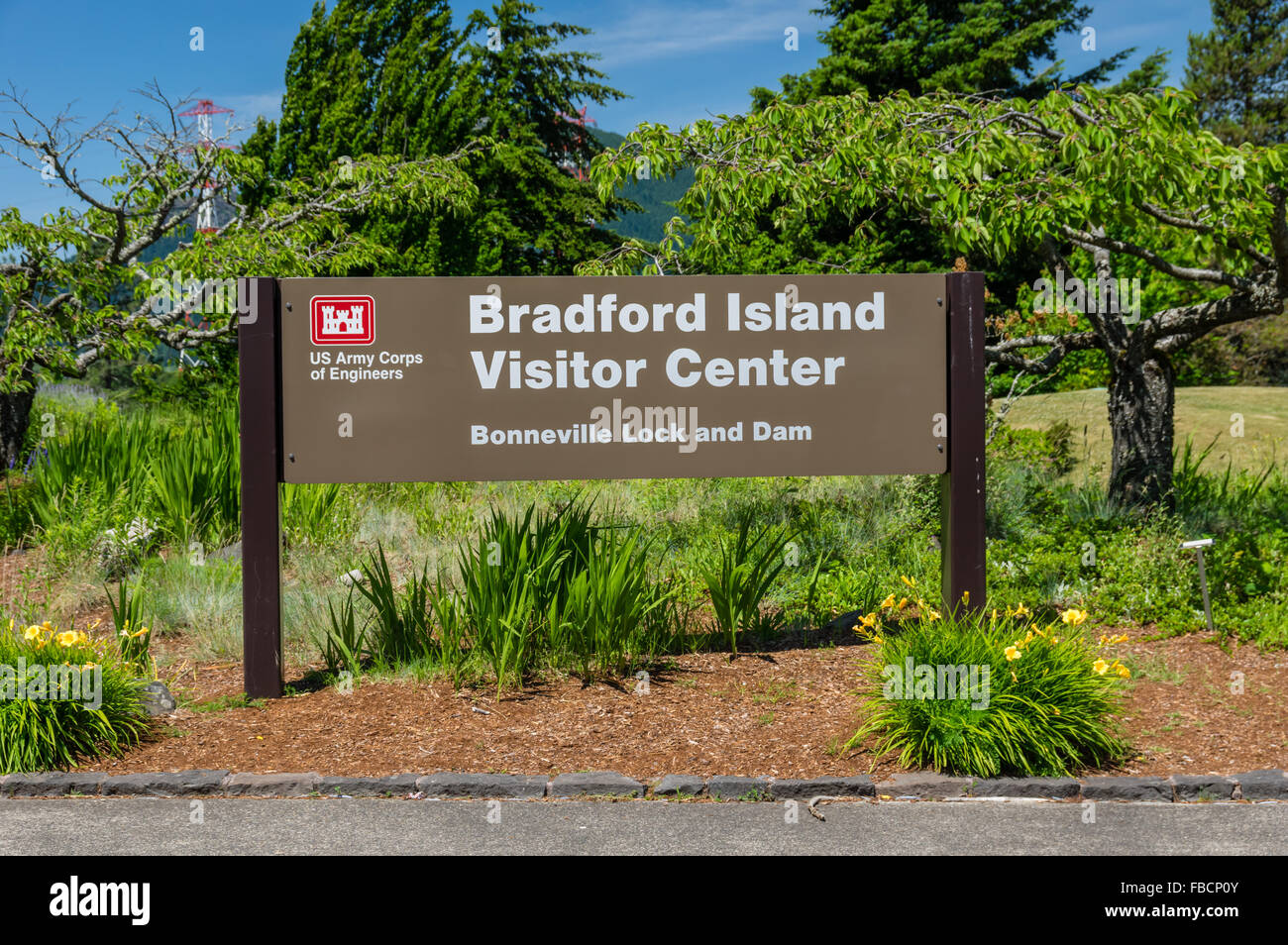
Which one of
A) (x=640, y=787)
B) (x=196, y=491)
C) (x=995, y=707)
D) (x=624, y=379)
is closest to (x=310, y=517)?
(x=196, y=491)

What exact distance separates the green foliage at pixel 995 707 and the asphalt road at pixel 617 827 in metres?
0.26

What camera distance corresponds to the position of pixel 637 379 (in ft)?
20.7

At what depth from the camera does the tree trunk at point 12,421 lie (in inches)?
425

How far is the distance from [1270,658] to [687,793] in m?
3.89

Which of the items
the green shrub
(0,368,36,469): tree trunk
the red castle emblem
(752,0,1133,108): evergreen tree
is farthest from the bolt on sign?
(752,0,1133,108): evergreen tree

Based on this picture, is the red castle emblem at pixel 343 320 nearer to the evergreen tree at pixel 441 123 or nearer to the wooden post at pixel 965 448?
the wooden post at pixel 965 448

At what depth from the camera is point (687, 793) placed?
474 cm

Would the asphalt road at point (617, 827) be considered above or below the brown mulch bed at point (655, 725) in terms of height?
below

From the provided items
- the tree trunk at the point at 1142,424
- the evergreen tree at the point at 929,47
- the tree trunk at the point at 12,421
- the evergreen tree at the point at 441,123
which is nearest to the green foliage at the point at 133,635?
the tree trunk at the point at 12,421

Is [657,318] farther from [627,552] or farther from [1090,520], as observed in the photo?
[1090,520]

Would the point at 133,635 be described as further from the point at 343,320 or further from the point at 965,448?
the point at 965,448

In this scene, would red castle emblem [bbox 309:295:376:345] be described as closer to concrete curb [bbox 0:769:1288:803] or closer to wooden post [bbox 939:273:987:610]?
concrete curb [bbox 0:769:1288:803]

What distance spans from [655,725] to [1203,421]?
379 inches

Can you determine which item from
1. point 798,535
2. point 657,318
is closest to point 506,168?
point 798,535
